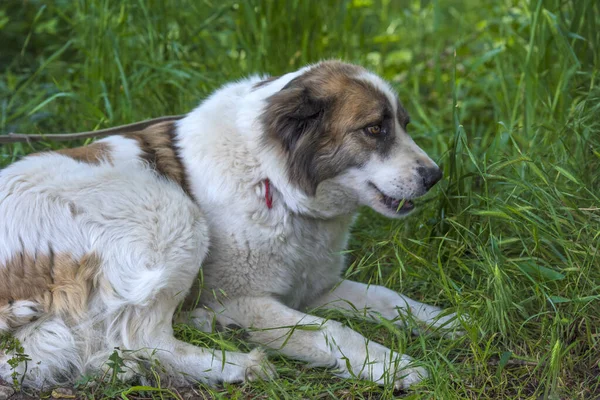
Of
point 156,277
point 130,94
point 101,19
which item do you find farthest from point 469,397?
point 101,19

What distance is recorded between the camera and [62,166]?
10.1 ft

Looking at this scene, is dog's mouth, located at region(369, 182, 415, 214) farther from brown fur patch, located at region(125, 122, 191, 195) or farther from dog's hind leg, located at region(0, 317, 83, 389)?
dog's hind leg, located at region(0, 317, 83, 389)

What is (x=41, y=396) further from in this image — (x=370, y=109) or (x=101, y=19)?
(x=101, y=19)

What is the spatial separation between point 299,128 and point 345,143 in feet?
0.70

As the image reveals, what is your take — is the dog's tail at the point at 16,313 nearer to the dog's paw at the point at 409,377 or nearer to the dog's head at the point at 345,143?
the dog's head at the point at 345,143

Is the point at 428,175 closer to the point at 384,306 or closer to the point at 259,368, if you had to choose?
the point at 384,306

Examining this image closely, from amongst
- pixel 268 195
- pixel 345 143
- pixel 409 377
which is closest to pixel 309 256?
pixel 268 195

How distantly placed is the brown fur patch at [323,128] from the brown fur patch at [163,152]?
455 millimetres

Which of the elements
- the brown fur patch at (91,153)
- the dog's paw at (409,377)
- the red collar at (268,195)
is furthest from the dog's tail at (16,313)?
the dog's paw at (409,377)

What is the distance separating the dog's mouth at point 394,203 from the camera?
3.15 meters

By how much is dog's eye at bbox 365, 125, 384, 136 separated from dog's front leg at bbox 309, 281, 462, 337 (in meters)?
0.70

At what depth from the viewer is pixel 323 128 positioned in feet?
10.2

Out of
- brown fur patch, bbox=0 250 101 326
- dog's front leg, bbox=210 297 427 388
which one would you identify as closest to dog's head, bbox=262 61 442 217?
dog's front leg, bbox=210 297 427 388

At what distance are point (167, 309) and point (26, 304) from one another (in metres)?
0.54
